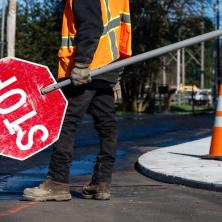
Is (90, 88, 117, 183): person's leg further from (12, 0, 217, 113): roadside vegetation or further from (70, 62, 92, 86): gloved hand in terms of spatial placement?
(12, 0, 217, 113): roadside vegetation

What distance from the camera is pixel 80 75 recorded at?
5.50 metres

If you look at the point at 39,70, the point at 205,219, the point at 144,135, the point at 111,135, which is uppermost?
the point at 39,70

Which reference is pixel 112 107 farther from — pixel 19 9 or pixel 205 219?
pixel 19 9

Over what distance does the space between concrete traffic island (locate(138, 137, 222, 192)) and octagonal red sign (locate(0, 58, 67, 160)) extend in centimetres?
278

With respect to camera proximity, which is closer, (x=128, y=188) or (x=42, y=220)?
(x=42, y=220)

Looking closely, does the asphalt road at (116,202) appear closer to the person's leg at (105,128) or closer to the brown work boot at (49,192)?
the brown work boot at (49,192)

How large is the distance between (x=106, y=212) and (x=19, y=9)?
24802 millimetres

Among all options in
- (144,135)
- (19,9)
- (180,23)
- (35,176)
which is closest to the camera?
(35,176)

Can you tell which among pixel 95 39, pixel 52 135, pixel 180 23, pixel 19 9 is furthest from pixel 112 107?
pixel 180 23

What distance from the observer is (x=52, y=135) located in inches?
206

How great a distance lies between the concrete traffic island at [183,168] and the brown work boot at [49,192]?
6.57 feet

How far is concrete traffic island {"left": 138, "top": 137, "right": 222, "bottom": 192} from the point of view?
7.71 m

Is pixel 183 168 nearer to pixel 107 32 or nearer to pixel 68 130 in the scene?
pixel 68 130

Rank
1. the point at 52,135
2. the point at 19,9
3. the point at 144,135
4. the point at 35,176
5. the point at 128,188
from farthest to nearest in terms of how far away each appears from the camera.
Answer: the point at 19,9
the point at 144,135
the point at 35,176
the point at 128,188
the point at 52,135
